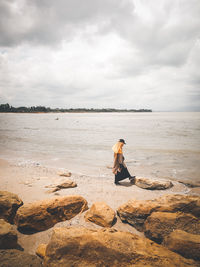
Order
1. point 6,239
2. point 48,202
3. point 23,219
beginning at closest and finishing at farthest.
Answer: point 6,239, point 23,219, point 48,202

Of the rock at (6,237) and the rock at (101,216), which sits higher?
the rock at (6,237)

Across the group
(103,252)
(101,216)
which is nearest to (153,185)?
(101,216)

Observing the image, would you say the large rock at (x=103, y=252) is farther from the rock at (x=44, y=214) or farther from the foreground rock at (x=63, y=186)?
the foreground rock at (x=63, y=186)

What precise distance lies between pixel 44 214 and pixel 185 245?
9.78 feet

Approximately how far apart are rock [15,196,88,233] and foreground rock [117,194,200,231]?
59.8 inches

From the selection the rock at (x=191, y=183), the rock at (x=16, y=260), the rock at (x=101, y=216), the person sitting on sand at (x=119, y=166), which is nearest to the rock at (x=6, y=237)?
the rock at (x=16, y=260)

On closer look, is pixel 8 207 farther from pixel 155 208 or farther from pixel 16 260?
pixel 155 208

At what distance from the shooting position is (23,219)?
3361mm

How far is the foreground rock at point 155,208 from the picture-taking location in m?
3.46

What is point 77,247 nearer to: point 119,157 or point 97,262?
point 97,262

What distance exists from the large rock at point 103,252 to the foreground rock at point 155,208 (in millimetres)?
1203

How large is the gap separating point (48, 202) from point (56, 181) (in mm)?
2561

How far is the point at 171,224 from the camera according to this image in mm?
2879

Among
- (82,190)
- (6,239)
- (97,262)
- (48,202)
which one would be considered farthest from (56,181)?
(97,262)
